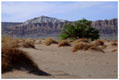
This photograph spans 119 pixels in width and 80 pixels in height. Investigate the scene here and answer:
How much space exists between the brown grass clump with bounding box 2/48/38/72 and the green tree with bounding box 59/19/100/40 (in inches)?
1203

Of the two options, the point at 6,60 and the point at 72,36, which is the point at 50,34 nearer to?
the point at 72,36

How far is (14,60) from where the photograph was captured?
9484mm

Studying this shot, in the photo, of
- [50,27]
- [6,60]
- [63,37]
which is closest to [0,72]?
[6,60]

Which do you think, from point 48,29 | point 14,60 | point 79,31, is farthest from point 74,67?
point 48,29

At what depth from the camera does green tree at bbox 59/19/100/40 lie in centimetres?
4069

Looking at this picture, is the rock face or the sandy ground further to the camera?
the rock face

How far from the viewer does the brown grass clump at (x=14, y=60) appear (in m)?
9.01

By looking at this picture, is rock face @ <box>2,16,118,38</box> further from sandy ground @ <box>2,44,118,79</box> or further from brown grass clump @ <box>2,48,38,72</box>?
brown grass clump @ <box>2,48,38,72</box>

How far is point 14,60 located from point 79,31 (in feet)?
104

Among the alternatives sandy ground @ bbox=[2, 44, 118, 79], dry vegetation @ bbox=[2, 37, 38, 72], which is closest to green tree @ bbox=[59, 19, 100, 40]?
sandy ground @ bbox=[2, 44, 118, 79]

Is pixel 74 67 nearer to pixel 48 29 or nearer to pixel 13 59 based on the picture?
pixel 13 59

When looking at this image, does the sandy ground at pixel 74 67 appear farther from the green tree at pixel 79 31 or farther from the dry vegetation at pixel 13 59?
the green tree at pixel 79 31

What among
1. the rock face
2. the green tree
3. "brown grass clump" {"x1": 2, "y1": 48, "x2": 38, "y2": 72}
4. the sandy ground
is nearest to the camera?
the sandy ground

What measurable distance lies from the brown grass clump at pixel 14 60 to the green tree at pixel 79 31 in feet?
100
